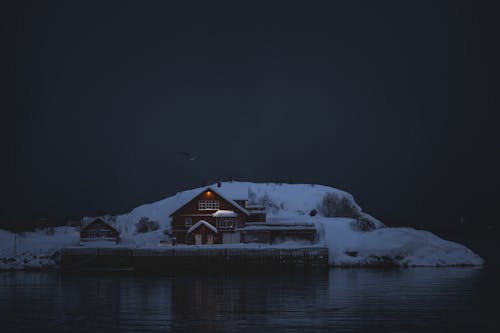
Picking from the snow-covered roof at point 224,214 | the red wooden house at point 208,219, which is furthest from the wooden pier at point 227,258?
the snow-covered roof at point 224,214

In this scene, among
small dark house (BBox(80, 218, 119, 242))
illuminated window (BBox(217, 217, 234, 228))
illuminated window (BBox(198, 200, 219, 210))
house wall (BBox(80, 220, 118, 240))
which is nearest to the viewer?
illuminated window (BBox(217, 217, 234, 228))

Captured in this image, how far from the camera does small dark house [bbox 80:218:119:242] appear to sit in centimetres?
8075

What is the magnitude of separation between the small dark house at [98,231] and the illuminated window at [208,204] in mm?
12210

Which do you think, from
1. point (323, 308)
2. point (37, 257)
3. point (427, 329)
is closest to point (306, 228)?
point (37, 257)

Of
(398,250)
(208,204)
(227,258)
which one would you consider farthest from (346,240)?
(208,204)

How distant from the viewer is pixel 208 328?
26688 millimetres

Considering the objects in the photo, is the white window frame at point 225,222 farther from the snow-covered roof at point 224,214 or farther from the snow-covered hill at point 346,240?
the snow-covered hill at point 346,240

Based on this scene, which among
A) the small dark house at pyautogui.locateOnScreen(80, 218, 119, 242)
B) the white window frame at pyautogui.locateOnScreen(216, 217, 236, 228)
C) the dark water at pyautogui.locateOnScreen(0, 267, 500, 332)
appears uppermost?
the white window frame at pyautogui.locateOnScreen(216, 217, 236, 228)

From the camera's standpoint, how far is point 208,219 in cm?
7938

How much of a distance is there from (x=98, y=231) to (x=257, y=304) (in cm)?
5068

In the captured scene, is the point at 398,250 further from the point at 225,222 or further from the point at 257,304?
the point at 257,304

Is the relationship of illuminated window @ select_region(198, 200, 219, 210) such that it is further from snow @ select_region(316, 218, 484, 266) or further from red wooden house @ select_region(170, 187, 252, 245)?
snow @ select_region(316, 218, 484, 266)

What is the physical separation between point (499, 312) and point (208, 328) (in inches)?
636

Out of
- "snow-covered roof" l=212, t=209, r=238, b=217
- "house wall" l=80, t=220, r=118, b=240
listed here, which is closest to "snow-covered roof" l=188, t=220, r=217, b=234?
"snow-covered roof" l=212, t=209, r=238, b=217
